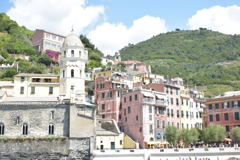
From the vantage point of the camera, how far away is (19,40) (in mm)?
105312

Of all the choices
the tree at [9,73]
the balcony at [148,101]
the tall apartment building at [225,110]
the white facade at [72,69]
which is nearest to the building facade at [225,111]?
the tall apartment building at [225,110]

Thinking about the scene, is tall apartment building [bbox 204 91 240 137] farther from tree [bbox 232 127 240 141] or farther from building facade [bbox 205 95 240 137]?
tree [bbox 232 127 240 141]

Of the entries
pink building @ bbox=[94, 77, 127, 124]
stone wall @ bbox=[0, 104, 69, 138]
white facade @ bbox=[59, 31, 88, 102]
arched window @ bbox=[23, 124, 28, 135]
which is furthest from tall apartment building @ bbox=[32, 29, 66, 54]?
arched window @ bbox=[23, 124, 28, 135]

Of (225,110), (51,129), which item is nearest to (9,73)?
(51,129)

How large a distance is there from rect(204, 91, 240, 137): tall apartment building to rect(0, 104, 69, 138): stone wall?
33.0 m

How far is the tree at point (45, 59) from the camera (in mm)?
92875

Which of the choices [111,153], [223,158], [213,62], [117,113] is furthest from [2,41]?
[213,62]

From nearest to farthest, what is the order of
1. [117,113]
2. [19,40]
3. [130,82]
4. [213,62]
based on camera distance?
[117,113] < [130,82] < [19,40] < [213,62]

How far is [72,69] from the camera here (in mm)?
60562

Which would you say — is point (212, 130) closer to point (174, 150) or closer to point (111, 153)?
point (174, 150)

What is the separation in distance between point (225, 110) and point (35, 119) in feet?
124

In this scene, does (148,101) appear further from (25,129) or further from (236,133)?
(25,129)

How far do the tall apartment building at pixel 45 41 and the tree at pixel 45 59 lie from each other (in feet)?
26.3

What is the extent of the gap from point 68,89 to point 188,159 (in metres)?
23.6
